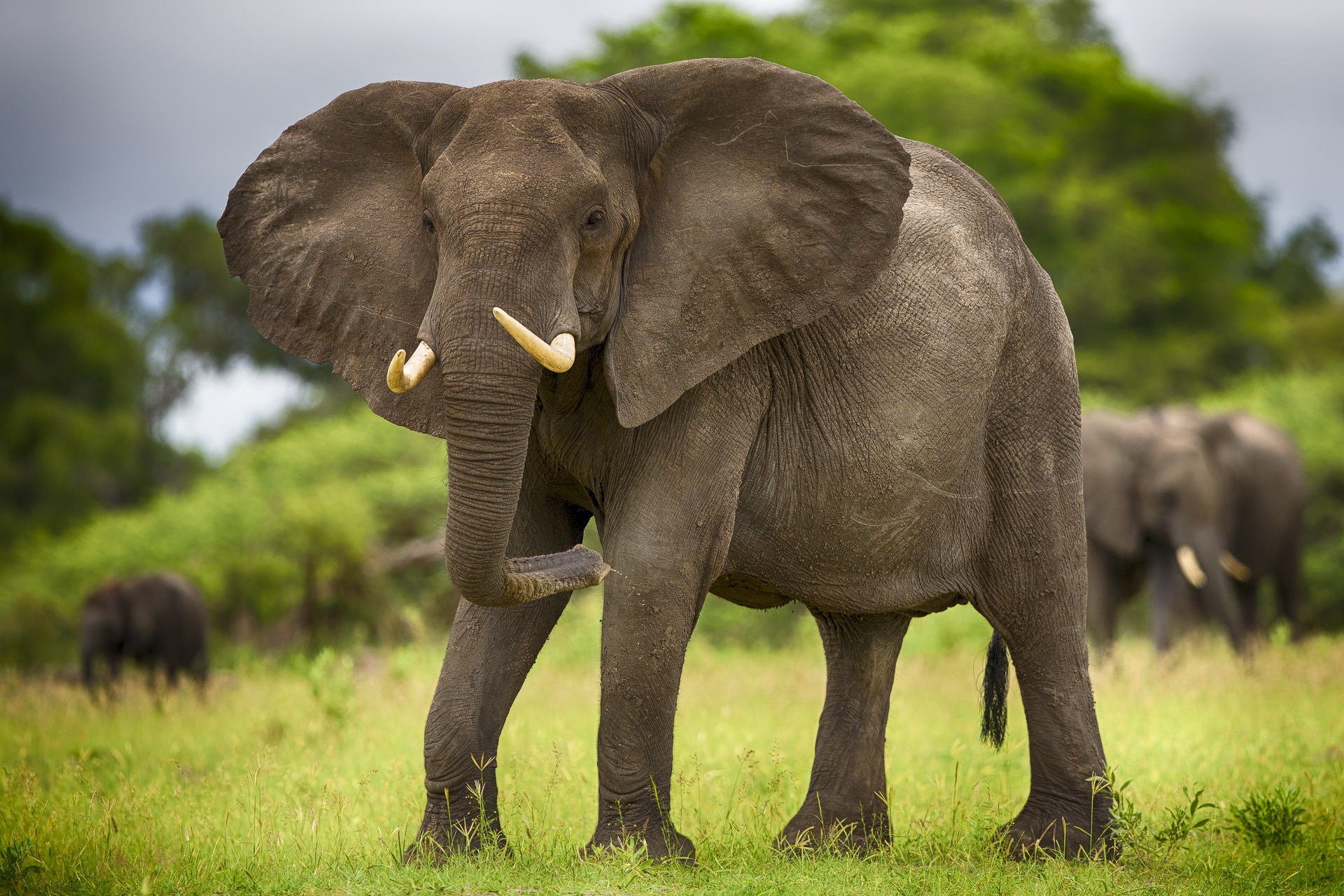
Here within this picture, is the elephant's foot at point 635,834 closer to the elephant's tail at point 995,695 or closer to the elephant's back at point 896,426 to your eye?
the elephant's back at point 896,426

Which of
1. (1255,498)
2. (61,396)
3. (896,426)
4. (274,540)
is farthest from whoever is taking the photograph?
(61,396)

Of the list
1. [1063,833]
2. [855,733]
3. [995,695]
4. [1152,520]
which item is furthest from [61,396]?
[1063,833]

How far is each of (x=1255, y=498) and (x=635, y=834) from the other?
574 inches

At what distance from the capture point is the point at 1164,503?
54.2 ft

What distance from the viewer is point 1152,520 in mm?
16594

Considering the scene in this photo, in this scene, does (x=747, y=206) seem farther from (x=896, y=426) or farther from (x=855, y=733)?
(x=855, y=733)

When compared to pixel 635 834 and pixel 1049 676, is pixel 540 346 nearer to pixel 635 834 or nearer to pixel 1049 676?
pixel 635 834

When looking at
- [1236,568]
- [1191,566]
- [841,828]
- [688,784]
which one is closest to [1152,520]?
[1191,566]

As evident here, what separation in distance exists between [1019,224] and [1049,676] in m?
27.3

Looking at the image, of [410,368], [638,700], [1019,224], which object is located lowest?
[638,700]

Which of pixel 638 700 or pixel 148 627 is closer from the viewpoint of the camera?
pixel 638 700

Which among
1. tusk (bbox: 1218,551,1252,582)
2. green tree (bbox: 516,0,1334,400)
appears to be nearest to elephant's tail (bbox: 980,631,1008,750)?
tusk (bbox: 1218,551,1252,582)

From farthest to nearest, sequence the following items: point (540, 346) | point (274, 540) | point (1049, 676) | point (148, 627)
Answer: point (274, 540) → point (148, 627) → point (1049, 676) → point (540, 346)

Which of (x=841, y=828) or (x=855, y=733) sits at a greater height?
(x=855, y=733)
